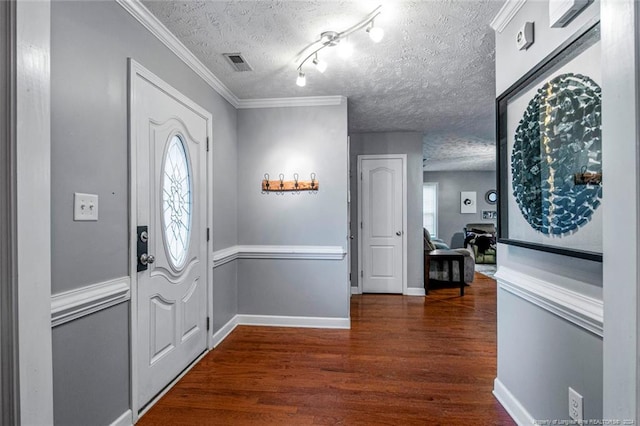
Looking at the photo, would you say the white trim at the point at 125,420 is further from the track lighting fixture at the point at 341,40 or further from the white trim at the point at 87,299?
the track lighting fixture at the point at 341,40

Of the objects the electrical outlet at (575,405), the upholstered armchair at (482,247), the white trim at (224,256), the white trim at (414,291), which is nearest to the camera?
the electrical outlet at (575,405)

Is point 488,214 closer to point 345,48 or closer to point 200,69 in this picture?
point 345,48

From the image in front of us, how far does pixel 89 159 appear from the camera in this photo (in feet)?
4.90

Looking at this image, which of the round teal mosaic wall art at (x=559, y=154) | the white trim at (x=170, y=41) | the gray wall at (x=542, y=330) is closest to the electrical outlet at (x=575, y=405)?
the gray wall at (x=542, y=330)

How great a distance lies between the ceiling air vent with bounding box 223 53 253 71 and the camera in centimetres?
237

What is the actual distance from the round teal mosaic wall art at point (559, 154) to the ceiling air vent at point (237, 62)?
196cm

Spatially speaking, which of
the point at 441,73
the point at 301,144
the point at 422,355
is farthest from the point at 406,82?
the point at 422,355

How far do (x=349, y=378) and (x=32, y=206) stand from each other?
2124 mm

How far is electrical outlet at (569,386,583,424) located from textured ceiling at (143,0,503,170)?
1976 mm

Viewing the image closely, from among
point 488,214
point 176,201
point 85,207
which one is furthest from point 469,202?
point 85,207

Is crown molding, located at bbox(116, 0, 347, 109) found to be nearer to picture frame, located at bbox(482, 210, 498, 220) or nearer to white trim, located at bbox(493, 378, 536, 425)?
white trim, located at bbox(493, 378, 536, 425)

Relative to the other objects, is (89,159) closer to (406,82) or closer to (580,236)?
(580,236)

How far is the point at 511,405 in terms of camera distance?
1.85m

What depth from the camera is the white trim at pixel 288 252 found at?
3281 millimetres
